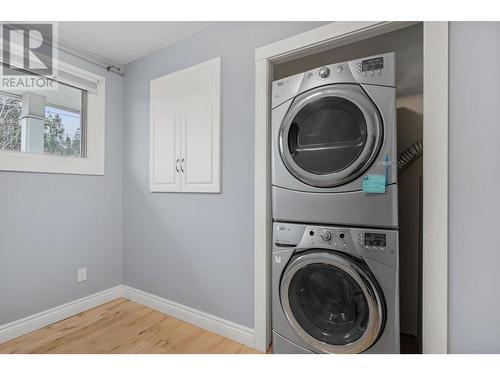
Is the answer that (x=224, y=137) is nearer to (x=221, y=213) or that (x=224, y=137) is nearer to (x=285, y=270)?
(x=221, y=213)

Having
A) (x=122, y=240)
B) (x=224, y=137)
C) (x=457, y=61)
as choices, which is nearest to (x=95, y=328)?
(x=122, y=240)

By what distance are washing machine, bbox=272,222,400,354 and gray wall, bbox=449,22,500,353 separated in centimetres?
29

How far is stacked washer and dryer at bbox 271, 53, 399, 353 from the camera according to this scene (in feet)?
4.41

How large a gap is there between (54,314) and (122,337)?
2.29 ft

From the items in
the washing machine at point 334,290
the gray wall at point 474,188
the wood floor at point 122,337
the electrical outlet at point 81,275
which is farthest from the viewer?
the electrical outlet at point 81,275

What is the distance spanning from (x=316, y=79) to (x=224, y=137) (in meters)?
0.77

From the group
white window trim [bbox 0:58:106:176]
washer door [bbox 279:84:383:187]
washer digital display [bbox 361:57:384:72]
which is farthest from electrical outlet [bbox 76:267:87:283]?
washer digital display [bbox 361:57:384:72]

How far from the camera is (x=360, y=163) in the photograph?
1.38m

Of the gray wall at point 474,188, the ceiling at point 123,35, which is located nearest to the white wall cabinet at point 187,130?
the ceiling at point 123,35

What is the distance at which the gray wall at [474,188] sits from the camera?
1211 millimetres

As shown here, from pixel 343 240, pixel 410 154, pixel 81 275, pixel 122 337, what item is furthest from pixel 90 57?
pixel 410 154

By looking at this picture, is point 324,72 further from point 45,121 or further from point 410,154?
point 45,121

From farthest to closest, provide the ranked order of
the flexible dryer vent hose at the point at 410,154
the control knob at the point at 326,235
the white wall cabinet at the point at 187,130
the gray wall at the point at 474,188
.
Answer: the white wall cabinet at the point at 187,130 → the flexible dryer vent hose at the point at 410,154 → the control knob at the point at 326,235 → the gray wall at the point at 474,188

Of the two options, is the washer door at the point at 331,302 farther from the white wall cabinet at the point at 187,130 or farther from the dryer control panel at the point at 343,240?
the white wall cabinet at the point at 187,130
